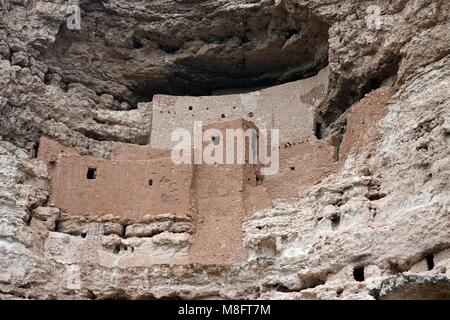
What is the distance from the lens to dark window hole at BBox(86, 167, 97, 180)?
67.9ft

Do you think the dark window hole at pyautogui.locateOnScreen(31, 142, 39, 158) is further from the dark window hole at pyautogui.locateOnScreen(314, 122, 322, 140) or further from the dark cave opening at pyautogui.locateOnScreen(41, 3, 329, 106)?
the dark window hole at pyautogui.locateOnScreen(314, 122, 322, 140)

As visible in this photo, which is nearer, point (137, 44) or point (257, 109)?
point (257, 109)

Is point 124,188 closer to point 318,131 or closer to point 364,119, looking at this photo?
point 318,131

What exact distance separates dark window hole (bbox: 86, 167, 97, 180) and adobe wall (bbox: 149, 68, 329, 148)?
105 inches

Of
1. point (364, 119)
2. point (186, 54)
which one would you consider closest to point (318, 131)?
point (364, 119)

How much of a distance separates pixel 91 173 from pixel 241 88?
265 inches

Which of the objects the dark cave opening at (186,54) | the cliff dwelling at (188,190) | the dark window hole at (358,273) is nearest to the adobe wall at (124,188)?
the cliff dwelling at (188,190)

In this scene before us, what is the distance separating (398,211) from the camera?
53.2 ft

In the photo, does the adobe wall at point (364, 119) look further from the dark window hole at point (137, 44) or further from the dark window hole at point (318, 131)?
the dark window hole at point (137, 44)

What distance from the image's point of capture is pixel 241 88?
85.3 ft

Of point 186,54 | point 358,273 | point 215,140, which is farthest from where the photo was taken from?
point 186,54

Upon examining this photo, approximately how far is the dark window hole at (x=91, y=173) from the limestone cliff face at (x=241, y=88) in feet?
3.52

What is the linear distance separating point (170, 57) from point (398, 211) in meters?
10.7

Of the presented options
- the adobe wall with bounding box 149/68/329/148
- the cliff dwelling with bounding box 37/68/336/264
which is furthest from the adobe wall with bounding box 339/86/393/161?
the adobe wall with bounding box 149/68/329/148
